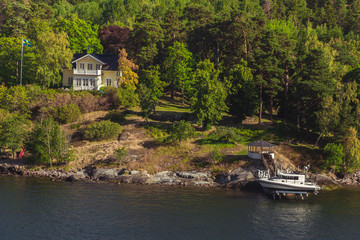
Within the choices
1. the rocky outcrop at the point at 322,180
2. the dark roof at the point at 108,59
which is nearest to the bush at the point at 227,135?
the rocky outcrop at the point at 322,180

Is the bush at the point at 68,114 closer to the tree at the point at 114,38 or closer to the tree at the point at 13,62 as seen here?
the tree at the point at 13,62

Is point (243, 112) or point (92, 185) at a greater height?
point (243, 112)

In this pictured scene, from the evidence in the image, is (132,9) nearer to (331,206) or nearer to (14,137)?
(14,137)

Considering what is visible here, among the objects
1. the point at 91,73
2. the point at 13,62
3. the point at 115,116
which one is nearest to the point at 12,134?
the point at 115,116

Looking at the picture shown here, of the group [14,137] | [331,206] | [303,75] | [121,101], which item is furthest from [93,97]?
[331,206]

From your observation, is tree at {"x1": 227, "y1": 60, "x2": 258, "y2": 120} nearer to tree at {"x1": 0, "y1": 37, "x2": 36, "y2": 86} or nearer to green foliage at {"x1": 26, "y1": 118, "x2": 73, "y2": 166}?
green foliage at {"x1": 26, "y1": 118, "x2": 73, "y2": 166}

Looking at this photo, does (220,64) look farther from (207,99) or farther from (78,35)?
(78,35)

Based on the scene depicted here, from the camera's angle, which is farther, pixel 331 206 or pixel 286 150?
pixel 286 150

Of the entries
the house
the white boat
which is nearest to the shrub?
the house

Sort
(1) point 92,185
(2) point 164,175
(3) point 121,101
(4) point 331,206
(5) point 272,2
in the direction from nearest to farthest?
(4) point 331,206, (1) point 92,185, (2) point 164,175, (3) point 121,101, (5) point 272,2
